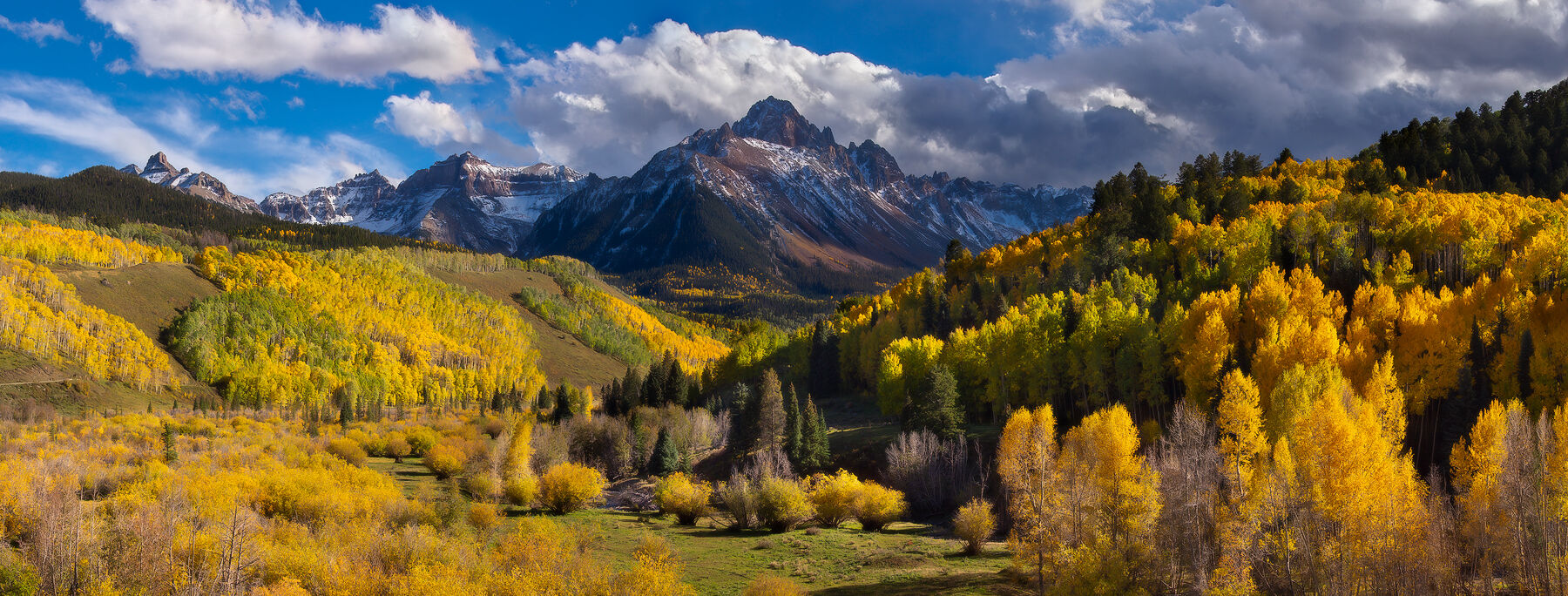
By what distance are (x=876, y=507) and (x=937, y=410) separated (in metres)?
17.2

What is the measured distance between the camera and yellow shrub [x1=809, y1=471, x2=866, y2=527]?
67.8 meters

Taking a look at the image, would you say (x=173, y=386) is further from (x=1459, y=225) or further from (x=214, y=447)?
(x=1459, y=225)

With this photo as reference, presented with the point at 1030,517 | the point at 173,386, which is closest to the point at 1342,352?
the point at 1030,517

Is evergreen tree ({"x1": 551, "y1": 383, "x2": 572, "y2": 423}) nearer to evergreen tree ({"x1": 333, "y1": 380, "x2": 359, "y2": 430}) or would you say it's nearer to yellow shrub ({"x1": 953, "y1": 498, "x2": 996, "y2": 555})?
evergreen tree ({"x1": 333, "y1": 380, "x2": 359, "y2": 430})

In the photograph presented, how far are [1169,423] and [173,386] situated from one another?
19049 cm

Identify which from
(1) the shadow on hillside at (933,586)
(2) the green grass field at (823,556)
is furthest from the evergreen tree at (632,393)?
(1) the shadow on hillside at (933,586)

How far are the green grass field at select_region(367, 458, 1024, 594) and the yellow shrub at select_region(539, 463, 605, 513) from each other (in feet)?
5.40

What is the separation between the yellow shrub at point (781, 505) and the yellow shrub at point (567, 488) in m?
18.3

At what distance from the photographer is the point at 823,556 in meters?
57.5

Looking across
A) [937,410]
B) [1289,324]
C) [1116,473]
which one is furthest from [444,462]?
[1289,324]

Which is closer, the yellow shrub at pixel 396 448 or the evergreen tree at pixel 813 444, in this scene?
the evergreen tree at pixel 813 444

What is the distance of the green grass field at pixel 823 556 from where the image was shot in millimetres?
48906

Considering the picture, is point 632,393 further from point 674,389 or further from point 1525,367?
point 1525,367

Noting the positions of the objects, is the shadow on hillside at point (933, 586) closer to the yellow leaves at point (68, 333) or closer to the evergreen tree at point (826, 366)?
the evergreen tree at point (826, 366)
